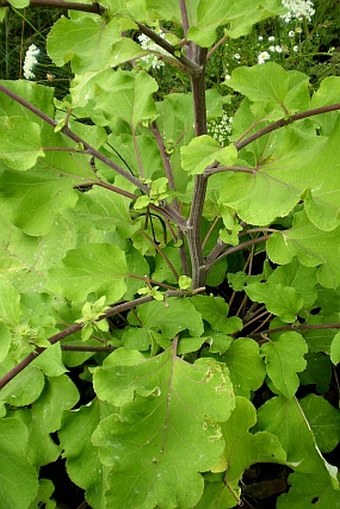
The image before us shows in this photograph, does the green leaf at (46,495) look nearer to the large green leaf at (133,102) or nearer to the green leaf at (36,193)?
the green leaf at (36,193)

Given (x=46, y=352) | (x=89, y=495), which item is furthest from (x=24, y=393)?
(x=89, y=495)

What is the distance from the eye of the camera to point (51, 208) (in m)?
1.06

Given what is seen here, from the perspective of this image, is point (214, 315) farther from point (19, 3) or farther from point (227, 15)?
point (19, 3)

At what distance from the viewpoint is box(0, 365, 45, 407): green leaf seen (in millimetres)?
1109

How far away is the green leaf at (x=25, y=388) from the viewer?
1109 mm

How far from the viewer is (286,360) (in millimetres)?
1080

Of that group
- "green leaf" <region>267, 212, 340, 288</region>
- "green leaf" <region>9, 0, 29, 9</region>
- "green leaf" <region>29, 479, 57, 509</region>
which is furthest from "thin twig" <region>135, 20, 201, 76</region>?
"green leaf" <region>29, 479, 57, 509</region>

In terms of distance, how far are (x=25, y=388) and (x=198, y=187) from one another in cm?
49

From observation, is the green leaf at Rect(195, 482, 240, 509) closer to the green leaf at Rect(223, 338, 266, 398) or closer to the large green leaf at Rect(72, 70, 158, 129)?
the green leaf at Rect(223, 338, 266, 398)

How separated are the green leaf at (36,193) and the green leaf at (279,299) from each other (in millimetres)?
362

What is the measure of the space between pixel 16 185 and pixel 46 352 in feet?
0.99

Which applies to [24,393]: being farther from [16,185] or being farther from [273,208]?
[273,208]

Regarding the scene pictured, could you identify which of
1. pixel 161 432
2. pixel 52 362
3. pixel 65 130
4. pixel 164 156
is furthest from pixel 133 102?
pixel 161 432

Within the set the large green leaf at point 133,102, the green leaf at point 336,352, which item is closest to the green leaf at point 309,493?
the green leaf at point 336,352
